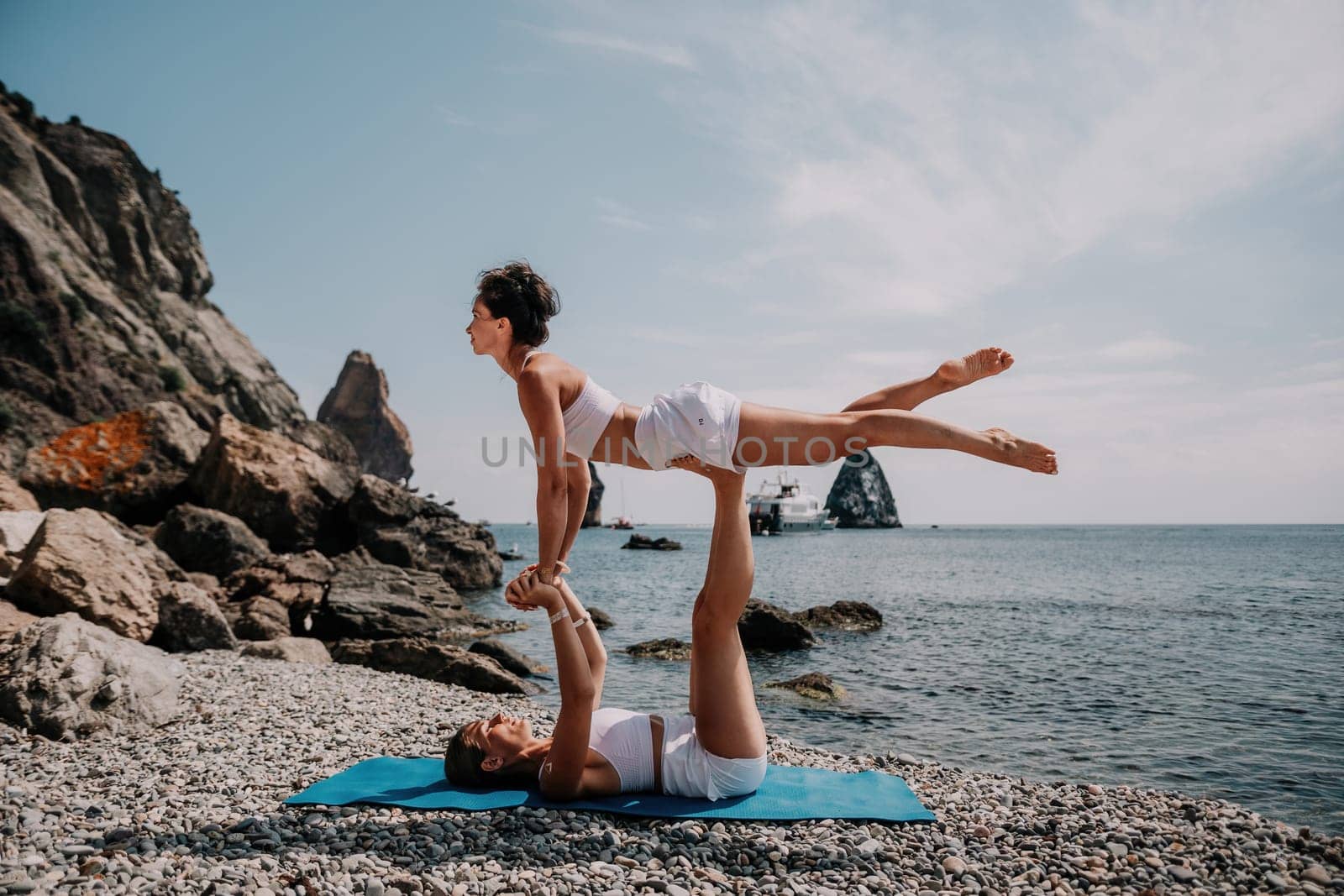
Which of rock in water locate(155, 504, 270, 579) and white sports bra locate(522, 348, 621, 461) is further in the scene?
rock in water locate(155, 504, 270, 579)

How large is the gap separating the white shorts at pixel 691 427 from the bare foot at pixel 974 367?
1.37m

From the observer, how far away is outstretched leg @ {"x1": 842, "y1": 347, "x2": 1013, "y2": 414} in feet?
17.0

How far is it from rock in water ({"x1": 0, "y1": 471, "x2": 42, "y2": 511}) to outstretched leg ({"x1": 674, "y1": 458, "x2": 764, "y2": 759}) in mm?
12239

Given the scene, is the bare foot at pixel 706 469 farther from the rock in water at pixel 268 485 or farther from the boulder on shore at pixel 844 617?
the rock in water at pixel 268 485

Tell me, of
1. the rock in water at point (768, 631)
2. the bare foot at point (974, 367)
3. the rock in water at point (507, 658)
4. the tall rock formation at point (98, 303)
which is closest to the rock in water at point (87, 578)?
the rock in water at point (507, 658)

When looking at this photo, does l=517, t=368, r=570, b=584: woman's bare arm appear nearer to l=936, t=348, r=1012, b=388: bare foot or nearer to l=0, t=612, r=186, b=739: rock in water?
l=936, t=348, r=1012, b=388: bare foot

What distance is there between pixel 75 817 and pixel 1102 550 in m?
68.6

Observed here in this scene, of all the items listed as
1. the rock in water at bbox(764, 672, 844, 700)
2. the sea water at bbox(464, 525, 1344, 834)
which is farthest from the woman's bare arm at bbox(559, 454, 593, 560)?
the rock in water at bbox(764, 672, 844, 700)

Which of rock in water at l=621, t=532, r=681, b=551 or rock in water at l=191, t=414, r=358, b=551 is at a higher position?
rock in water at l=191, t=414, r=358, b=551

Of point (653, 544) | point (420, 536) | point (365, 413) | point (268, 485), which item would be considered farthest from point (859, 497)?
point (268, 485)

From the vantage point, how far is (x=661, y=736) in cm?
495

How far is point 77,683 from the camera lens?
645 centimetres

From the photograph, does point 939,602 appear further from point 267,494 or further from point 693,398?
point 693,398

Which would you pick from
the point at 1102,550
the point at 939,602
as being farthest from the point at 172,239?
the point at 1102,550
